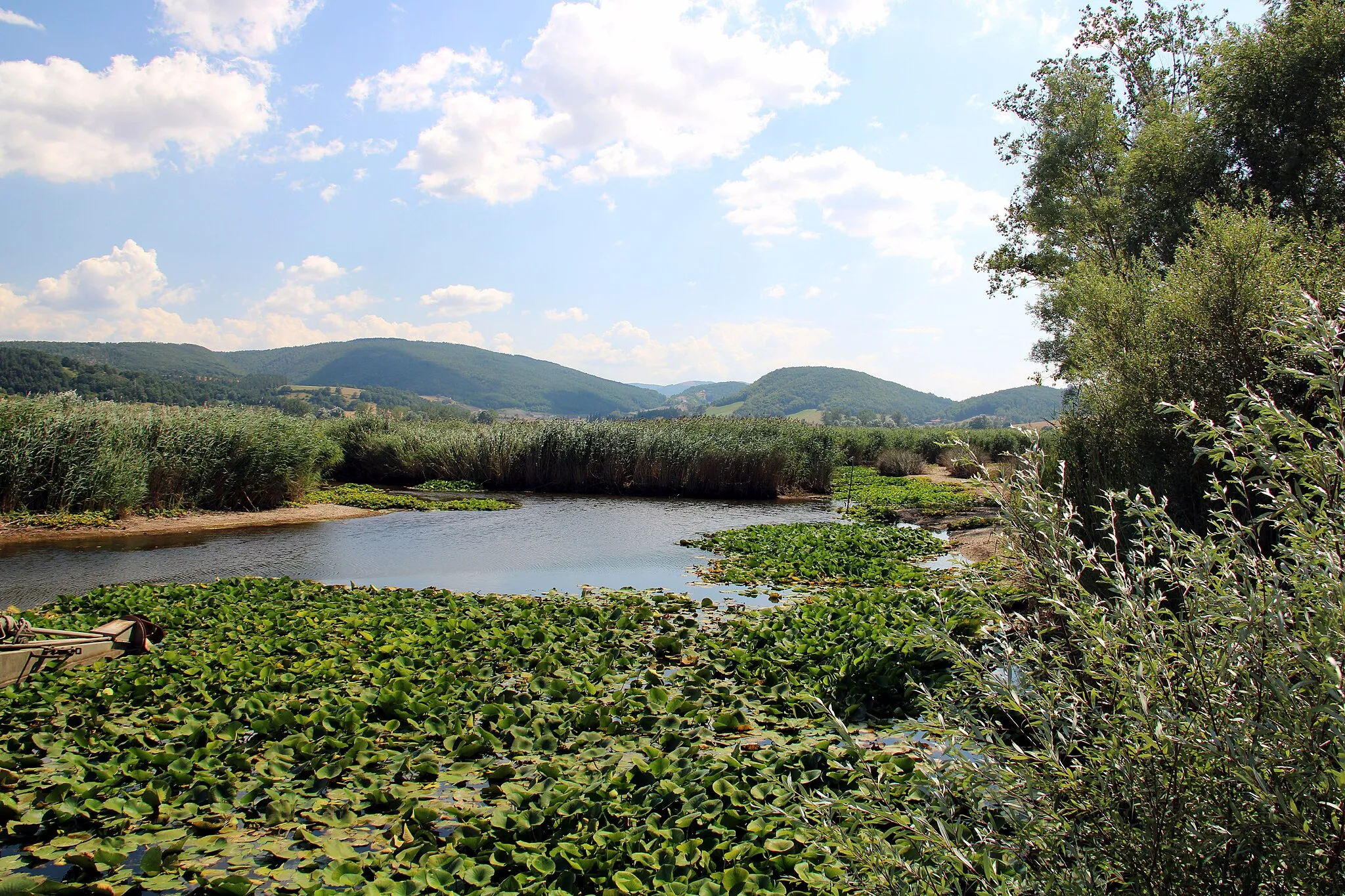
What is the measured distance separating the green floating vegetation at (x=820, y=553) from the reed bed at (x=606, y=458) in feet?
30.7

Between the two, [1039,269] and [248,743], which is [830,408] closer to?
[1039,269]

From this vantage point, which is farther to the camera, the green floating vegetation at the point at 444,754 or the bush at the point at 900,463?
the bush at the point at 900,463

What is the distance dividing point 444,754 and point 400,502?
19.1 meters

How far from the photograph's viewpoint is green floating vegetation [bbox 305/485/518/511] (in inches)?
901

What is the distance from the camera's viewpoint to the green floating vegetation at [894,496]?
21500 mm

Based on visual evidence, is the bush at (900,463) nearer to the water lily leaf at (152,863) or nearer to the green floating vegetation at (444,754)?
the green floating vegetation at (444,754)

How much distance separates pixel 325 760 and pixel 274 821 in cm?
71

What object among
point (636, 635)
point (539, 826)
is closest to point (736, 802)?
point (539, 826)

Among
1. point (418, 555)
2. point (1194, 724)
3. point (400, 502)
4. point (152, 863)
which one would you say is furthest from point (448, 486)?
point (1194, 724)

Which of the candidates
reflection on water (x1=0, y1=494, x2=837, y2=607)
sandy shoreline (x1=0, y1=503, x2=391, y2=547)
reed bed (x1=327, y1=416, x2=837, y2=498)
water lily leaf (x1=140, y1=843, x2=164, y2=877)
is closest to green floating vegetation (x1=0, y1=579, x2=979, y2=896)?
water lily leaf (x1=140, y1=843, x2=164, y2=877)

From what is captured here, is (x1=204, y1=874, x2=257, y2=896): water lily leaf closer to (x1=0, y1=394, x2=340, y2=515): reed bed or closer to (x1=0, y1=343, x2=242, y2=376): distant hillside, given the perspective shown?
(x1=0, y1=394, x2=340, y2=515): reed bed

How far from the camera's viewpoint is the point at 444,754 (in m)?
5.48

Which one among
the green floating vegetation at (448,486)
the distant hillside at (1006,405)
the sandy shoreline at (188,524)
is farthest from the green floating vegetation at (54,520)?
the distant hillside at (1006,405)

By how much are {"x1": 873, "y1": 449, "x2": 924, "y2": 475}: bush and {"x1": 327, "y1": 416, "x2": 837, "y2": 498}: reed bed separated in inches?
336
